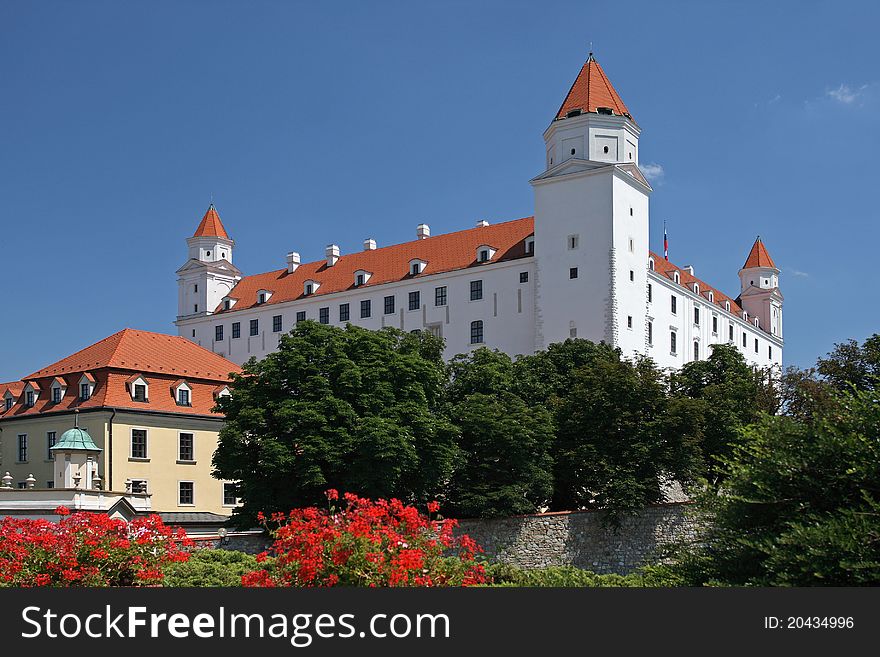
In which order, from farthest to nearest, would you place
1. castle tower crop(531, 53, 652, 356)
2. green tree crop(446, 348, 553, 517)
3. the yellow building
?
castle tower crop(531, 53, 652, 356)
the yellow building
green tree crop(446, 348, 553, 517)

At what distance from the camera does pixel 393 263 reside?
78438 mm

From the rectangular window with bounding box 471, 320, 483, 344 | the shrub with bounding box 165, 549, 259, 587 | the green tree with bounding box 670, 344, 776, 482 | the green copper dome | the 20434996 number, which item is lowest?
the shrub with bounding box 165, 549, 259, 587

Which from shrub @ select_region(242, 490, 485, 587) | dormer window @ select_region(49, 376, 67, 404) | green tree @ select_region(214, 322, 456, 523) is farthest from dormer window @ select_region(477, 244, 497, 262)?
shrub @ select_region(242, 490, 485, 587)

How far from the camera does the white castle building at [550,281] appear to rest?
2594 inches

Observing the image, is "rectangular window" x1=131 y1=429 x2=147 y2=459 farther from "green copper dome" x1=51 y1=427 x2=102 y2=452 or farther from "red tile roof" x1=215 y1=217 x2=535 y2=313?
"red tile roof" x1=215 y1=217 x2=535 y2=313

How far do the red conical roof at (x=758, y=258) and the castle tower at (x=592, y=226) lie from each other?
32.3 m

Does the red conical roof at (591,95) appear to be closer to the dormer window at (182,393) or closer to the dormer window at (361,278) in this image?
the dormer window at (361,278)

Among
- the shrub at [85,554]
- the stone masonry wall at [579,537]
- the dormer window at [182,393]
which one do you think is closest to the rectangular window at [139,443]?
the dormer window at [182,393]

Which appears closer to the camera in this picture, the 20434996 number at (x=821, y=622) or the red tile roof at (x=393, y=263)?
the 20434996 number at (x=821, y=622)

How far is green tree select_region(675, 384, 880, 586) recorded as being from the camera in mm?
13281

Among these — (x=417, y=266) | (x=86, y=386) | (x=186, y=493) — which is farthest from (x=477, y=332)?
(x=86, y=386)

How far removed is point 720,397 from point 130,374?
2658 cm

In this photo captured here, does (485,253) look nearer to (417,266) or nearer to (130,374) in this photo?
(417,266)

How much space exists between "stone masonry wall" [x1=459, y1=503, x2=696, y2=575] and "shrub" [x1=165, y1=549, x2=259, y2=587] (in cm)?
1170
